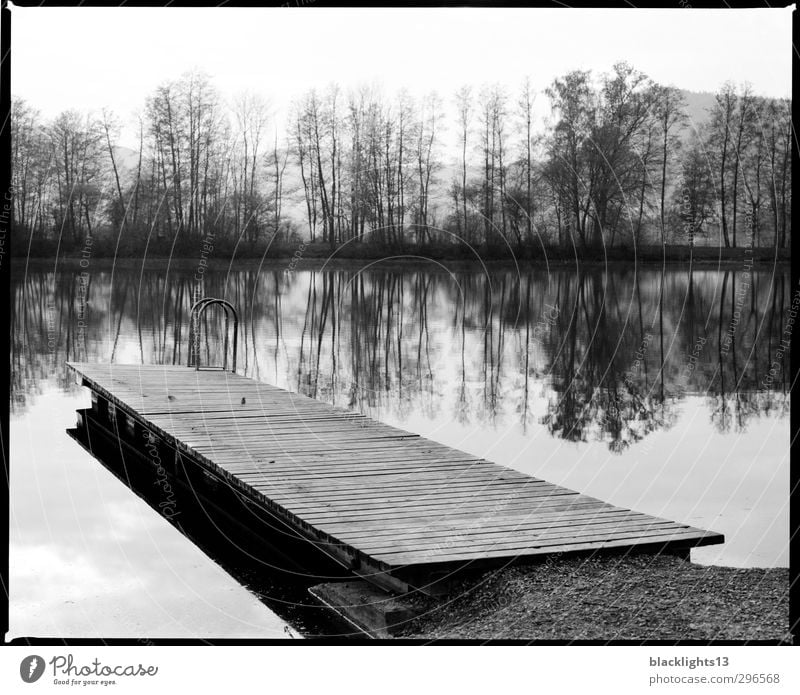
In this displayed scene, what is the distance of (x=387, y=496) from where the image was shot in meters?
7.47

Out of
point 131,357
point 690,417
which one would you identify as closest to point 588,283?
point 131,357

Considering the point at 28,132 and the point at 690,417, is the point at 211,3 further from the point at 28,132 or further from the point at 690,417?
the point at 28,132

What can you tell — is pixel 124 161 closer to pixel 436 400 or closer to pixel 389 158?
pixel 389 158

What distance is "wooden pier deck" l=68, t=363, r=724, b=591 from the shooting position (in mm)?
6457

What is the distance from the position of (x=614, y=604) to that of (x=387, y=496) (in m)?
1.93

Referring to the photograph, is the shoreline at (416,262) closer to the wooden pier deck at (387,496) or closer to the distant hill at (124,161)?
the distant hill at (124,161)

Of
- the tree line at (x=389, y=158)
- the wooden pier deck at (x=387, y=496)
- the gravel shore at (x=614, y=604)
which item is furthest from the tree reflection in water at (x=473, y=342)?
the gravel shore at (x=614, y=604)

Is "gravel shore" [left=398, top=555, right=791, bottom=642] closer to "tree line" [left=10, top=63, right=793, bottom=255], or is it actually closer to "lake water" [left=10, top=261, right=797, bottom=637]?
"lake water" [left=10, top=261, right=797, bottom=637]

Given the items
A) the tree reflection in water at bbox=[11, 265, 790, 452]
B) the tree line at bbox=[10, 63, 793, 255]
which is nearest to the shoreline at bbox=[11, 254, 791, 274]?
the tree reflection in water at bbox=[11, 265, 790, 452]

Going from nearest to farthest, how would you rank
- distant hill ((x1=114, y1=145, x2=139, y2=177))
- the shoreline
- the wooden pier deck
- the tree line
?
1. the wooden pier deck
2. the tree line
3. distant hill ((x1=114, y1=145, x2=139, y2=177))
4. the shoreline

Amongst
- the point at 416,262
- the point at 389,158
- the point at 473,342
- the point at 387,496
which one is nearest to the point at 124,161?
the point at 389,158

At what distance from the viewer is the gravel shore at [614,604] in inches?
226

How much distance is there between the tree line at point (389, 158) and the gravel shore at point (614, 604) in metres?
9.69

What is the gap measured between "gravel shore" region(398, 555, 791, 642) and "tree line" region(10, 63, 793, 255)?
31.8ft
